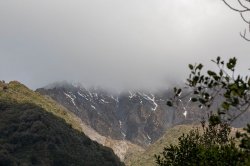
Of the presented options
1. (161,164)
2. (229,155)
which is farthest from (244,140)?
(161,164)

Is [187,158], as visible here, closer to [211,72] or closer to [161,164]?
[161,164]

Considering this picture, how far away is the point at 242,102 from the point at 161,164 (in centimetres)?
4225

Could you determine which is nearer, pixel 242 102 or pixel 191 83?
pixel 242 102

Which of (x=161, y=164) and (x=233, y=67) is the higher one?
(x=161, y=164)

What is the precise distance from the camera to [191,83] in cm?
1482

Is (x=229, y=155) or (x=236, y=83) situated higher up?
(x=229, y=155)

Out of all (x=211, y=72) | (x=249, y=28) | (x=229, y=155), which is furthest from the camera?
(x=229, y=155)

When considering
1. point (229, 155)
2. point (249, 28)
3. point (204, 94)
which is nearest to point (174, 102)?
point (204, 94)

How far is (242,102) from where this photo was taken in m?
12.7

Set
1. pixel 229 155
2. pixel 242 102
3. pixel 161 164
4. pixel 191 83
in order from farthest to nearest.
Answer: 1. pixel 161 164
2. pixel 229 155
3. pixel 191 83
4. pixel 242 102

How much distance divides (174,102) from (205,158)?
3372cm

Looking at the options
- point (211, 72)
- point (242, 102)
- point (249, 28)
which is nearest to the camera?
point (249, 28)

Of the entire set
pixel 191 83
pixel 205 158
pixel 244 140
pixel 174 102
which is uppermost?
pixel 205 158

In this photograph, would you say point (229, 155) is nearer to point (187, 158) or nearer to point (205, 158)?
point (205, 158)
